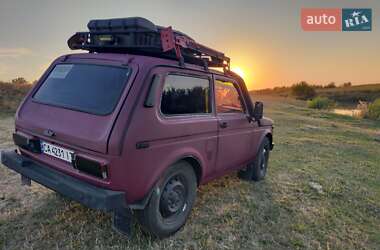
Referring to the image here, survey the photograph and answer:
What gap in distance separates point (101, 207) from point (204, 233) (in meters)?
1.34

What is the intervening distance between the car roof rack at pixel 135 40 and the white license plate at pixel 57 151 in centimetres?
123

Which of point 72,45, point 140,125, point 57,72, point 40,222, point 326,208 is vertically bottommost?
point 326,208

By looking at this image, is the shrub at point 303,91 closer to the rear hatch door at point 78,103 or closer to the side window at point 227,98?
the side window at point 227,98

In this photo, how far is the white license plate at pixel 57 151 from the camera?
2.62 m

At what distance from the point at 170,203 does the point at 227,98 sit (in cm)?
172

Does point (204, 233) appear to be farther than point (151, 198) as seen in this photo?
Yes

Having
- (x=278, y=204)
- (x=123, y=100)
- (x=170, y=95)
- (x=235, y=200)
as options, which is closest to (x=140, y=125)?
(x=123, y=100)

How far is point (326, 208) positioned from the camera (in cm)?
409

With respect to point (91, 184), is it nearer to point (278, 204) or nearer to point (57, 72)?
point (57, 72)

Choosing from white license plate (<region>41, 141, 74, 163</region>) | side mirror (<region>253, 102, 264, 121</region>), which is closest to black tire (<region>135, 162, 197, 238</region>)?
white license plate (<region>41, 141, 74, 163</region>)

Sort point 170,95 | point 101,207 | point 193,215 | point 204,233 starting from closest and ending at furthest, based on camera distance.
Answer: point 101,207, point 170,95, point 204,233, point 193,215

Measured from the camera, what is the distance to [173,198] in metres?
3.04

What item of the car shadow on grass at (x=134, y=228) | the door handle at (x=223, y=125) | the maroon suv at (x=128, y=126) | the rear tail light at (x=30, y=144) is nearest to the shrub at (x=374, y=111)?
the car shadow on grass at (x=134, y=228)

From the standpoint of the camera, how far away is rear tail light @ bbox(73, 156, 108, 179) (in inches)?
93.0
